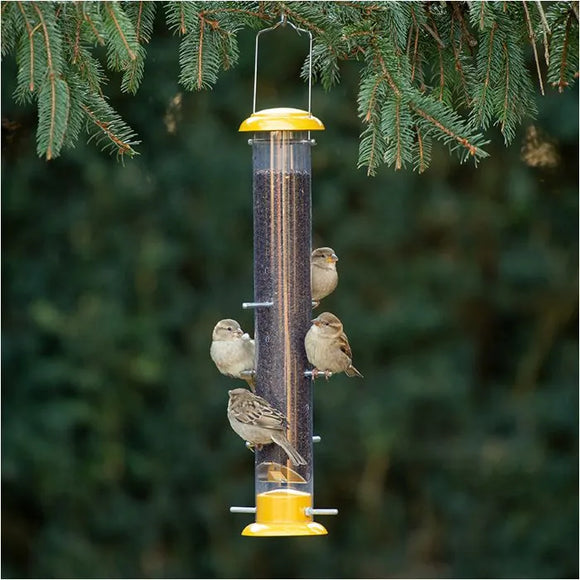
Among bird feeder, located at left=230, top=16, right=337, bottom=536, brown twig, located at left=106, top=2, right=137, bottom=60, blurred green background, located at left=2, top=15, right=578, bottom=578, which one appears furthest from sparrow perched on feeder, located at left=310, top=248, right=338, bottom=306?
blurred green background, located at left=2, top=15, right=578, bottom=578

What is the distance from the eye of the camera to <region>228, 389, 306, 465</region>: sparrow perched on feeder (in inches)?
160

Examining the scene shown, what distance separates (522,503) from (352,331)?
1515 millimetres

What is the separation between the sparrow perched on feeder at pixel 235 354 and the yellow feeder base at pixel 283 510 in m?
0.39

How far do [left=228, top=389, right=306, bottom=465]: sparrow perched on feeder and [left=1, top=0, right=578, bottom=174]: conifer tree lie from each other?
33.8 inches

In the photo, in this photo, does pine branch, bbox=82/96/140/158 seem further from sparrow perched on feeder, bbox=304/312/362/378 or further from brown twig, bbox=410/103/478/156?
sparrow perched on feeder, bbox=304/312/362/378

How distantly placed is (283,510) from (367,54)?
133cm

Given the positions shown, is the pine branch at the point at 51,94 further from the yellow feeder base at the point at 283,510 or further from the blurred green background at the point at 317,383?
the blurred green background at the point at 317,383

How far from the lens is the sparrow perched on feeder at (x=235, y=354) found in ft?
14.0

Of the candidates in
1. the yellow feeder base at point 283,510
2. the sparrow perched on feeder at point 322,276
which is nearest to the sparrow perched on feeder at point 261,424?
the yellow feeder base at point 283,510

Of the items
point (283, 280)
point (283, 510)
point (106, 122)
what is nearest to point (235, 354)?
point (283, 280)

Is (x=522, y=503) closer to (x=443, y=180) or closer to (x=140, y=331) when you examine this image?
(x=443, y=180)

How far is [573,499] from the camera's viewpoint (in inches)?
340

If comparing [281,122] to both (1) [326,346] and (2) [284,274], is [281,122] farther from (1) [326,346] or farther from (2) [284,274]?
(1) [326,346]

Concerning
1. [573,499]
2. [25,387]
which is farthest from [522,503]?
[25,387]
